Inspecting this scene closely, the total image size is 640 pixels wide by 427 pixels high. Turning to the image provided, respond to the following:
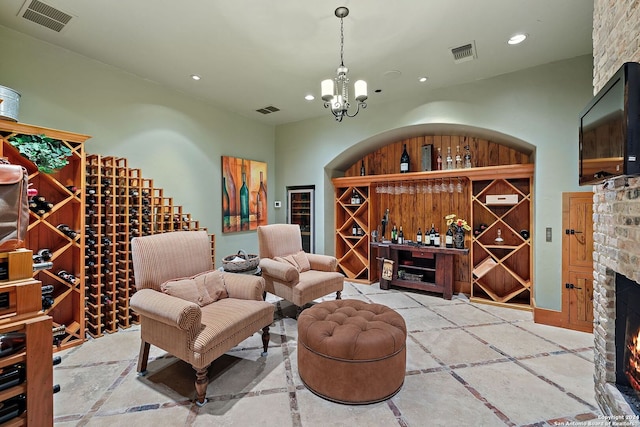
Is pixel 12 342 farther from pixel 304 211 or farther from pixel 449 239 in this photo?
pixel 449 239

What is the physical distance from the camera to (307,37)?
108 inches

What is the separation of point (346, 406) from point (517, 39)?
3.66 meters

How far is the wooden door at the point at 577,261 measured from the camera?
2994mm

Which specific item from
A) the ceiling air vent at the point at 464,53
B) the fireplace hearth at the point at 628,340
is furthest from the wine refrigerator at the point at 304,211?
the fireplace hearth at the point at 628,340

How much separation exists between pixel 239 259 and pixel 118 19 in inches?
106

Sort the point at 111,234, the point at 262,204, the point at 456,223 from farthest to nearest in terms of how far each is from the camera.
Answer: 1. the point at 262,204
2. the point at 456,223
3. the point at 111,234

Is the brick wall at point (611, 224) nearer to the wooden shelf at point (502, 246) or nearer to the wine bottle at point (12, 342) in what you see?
the wooden shelf at point (502, 246)

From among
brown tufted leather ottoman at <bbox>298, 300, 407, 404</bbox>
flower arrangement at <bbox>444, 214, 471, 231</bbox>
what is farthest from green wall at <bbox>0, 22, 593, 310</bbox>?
brown tufted leather ottoman at <bbox>298, 300, 407, 404</bbox>

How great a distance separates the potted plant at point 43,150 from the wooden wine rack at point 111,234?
31 centimetres

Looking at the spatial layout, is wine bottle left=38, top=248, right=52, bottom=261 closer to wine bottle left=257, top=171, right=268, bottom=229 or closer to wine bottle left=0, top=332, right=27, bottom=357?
wine bottle left=0, top=332, right=27, bottom=357

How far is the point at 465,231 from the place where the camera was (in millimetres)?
4273

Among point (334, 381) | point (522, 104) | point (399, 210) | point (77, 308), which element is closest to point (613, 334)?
point (334, 381)

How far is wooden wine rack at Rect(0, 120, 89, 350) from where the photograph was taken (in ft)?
8.57

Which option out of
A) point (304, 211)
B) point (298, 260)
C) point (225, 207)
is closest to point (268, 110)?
point (225, 207)
